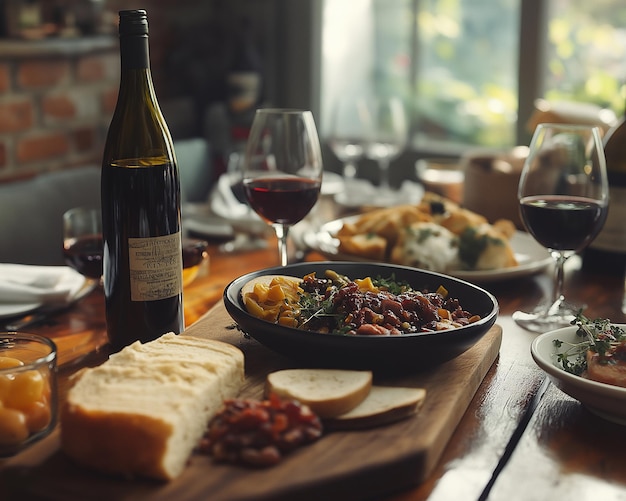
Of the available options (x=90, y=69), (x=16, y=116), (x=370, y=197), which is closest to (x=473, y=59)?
(x=370, y=197)

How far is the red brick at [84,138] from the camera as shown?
3133 mm

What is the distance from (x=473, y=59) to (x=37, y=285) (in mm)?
2527

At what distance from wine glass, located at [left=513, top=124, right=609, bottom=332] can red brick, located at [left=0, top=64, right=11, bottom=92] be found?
203 centimetres

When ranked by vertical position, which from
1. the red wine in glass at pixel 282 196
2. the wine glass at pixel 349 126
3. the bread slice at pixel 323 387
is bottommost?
the bread slice at pixel 323 387

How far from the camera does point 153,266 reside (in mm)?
1071

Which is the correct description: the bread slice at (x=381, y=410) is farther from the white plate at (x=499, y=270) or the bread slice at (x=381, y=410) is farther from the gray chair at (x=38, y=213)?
the gray chair at (x=38, y=213)

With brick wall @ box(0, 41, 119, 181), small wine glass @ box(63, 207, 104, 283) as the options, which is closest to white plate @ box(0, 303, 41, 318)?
small wine glass @ box(63, 207, 104, 283)

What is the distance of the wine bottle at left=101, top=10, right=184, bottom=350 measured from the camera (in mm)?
1067

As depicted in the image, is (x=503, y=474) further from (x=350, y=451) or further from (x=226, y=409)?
(x=226, y=409)

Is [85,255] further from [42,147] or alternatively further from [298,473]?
[42,147]

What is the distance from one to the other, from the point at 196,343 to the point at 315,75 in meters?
2.82

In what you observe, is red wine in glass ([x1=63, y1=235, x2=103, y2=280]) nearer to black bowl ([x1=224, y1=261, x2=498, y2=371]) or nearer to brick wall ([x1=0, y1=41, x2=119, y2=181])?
black bowl ([x1=224, y1=261, x2=498, y2=371])

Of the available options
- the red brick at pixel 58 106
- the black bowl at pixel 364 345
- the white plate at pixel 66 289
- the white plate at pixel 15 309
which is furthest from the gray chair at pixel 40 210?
the black bowl at pixel 364 345

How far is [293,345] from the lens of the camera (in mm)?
953
